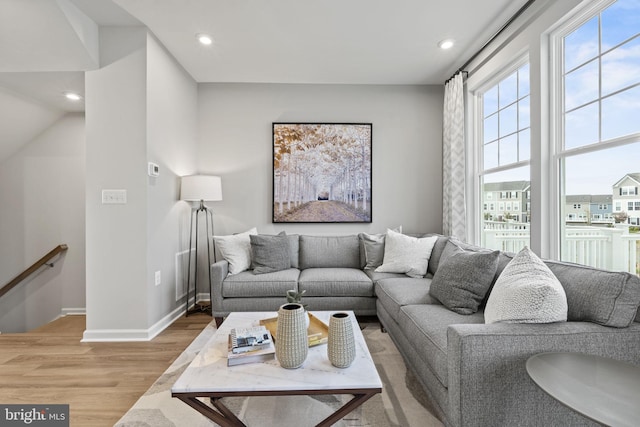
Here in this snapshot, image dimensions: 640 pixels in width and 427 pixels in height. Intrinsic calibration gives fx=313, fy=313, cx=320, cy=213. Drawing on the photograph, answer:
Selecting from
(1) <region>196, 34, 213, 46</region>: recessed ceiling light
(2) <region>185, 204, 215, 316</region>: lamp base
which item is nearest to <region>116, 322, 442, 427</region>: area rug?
(2) <region>185, 204, 215, 316</region>: lamp base

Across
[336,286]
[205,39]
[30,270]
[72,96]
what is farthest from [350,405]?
[30,270]

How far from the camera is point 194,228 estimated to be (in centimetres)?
369

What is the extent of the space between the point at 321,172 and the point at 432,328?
8.26ft

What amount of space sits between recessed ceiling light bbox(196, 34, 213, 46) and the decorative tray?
251 cm

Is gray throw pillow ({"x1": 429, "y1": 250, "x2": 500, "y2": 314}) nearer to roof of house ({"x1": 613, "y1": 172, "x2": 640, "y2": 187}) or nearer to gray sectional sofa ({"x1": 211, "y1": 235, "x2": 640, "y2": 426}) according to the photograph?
gray sectional sofa ({"x1": 211, "y1": 235, "x2": 640, "y2": 426})

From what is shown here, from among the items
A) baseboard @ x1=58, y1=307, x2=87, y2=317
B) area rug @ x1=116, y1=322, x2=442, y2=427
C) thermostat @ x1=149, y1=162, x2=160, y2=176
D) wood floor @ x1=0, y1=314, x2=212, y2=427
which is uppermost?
thermostat @ x1=149, y1=162, x2=160, y2=176

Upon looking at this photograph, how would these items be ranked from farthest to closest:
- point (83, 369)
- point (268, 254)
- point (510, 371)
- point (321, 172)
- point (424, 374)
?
point (321, 172), point (268, 254), point (83, 369), point (424, 374), point (510, 371)

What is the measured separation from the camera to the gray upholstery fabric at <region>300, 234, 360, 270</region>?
137 inches

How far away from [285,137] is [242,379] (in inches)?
119

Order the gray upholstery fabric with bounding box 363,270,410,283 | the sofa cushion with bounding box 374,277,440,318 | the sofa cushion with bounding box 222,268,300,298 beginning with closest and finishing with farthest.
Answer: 1. the sofa cushion with bounding box 374,277,440,318
2. the sofa cushion with bounding box 222,268,300,298
3. the gray upholstery fabric with bounding box 363,270,410,283

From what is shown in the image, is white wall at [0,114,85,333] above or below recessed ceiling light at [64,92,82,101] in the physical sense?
below

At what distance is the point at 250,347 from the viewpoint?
4.91 feet

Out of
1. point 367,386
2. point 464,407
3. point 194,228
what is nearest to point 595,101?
point 464,407

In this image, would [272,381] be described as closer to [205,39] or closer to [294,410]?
[294,410]
